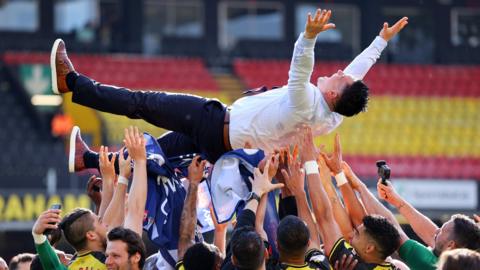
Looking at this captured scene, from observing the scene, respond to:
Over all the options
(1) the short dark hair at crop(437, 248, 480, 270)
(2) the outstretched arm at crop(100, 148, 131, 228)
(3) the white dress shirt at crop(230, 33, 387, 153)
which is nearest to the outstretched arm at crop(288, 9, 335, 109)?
(3) the white dress shirt at crop(230, 33, 387, 153)

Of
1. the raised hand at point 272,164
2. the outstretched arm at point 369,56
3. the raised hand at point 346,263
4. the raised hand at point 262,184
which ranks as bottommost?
the raised hand at point 346,263

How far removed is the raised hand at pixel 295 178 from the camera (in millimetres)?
6242

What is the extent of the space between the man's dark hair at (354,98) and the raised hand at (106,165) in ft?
4.64

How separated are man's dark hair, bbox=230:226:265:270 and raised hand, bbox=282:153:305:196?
93cm

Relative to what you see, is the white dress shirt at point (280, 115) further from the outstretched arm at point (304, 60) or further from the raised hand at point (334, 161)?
the raised hand at point (334, 161)

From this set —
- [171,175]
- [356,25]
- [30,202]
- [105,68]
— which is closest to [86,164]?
[171,175]

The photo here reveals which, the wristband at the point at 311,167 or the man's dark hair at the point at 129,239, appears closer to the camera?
the man's dark hair at the point at 129,239

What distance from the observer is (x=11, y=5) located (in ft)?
73.9

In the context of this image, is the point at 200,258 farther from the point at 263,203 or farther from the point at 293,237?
the point at 263,203

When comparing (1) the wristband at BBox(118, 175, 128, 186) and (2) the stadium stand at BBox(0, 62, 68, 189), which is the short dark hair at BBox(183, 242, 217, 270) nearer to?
(1) the wristband at BBox(118, 175, 128, 186)

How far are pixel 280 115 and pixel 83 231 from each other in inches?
56.3

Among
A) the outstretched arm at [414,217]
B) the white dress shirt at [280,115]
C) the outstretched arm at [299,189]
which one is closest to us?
the outstretched arm at [299,189]

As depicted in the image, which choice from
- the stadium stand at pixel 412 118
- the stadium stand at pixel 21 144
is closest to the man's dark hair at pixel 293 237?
the stadium stand at pixel 21 144

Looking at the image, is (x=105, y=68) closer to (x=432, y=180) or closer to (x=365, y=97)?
(x=432, y=180)
